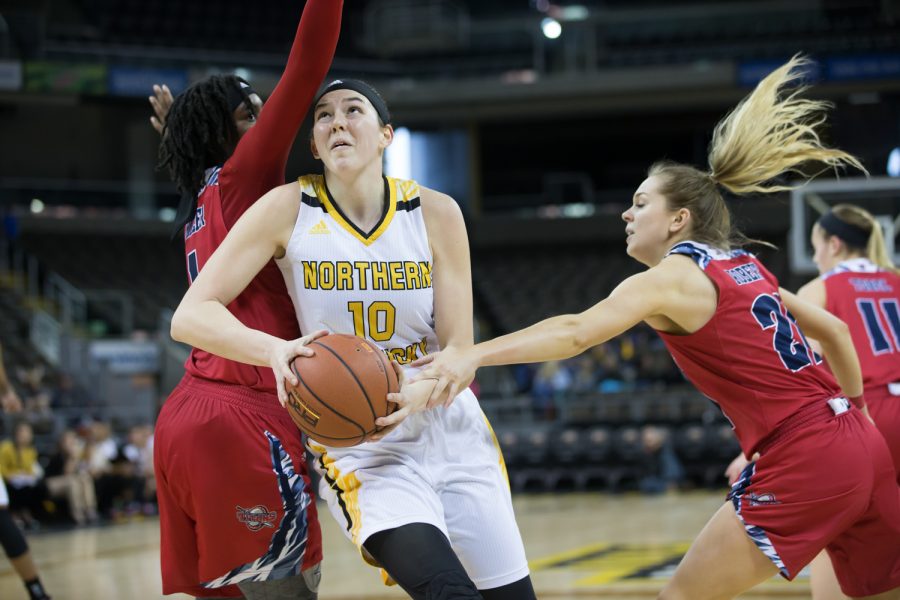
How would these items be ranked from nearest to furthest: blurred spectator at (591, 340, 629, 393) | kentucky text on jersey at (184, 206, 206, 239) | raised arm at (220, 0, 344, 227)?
raised arm at (220, 0, 344, 227) < kentucky text on jersey at (184, 206, 206, 239) < blurred spectator at (591, 340, 629, 393)

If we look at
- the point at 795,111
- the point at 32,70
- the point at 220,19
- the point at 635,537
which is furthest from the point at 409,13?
the point at 795,111

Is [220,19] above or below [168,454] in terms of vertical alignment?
above

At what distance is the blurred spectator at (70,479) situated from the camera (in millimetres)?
12430

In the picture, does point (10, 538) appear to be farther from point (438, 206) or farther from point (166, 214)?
point (166, 214)

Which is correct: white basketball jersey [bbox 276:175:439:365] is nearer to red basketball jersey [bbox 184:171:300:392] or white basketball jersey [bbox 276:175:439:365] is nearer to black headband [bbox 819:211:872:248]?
red basketball jersey [bbox 184:171:300:392]

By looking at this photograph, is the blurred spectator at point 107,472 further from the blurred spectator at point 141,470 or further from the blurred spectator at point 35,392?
the blurred spectator at point 35,392

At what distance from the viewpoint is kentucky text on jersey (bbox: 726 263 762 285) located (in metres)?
3.10

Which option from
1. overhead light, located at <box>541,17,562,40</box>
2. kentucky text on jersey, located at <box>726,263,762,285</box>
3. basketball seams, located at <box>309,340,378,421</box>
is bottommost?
basketball seams, located at <box>309,340,378,421</box>

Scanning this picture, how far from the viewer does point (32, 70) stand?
20.6 metres

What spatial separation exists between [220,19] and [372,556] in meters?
23.8

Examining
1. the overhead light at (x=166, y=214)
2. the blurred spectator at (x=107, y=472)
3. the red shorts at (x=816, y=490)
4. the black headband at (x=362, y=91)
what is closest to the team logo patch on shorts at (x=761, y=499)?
the red shorts at (x=816, y=490)

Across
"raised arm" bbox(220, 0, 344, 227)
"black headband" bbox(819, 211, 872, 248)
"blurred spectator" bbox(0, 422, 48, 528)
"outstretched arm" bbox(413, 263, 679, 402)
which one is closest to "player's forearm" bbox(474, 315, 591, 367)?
"outstretched arm" bbox(413, 263, 679, 402)

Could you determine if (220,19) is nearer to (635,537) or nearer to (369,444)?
(635,537)

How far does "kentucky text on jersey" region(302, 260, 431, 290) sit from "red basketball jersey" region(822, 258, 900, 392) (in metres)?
2.22
